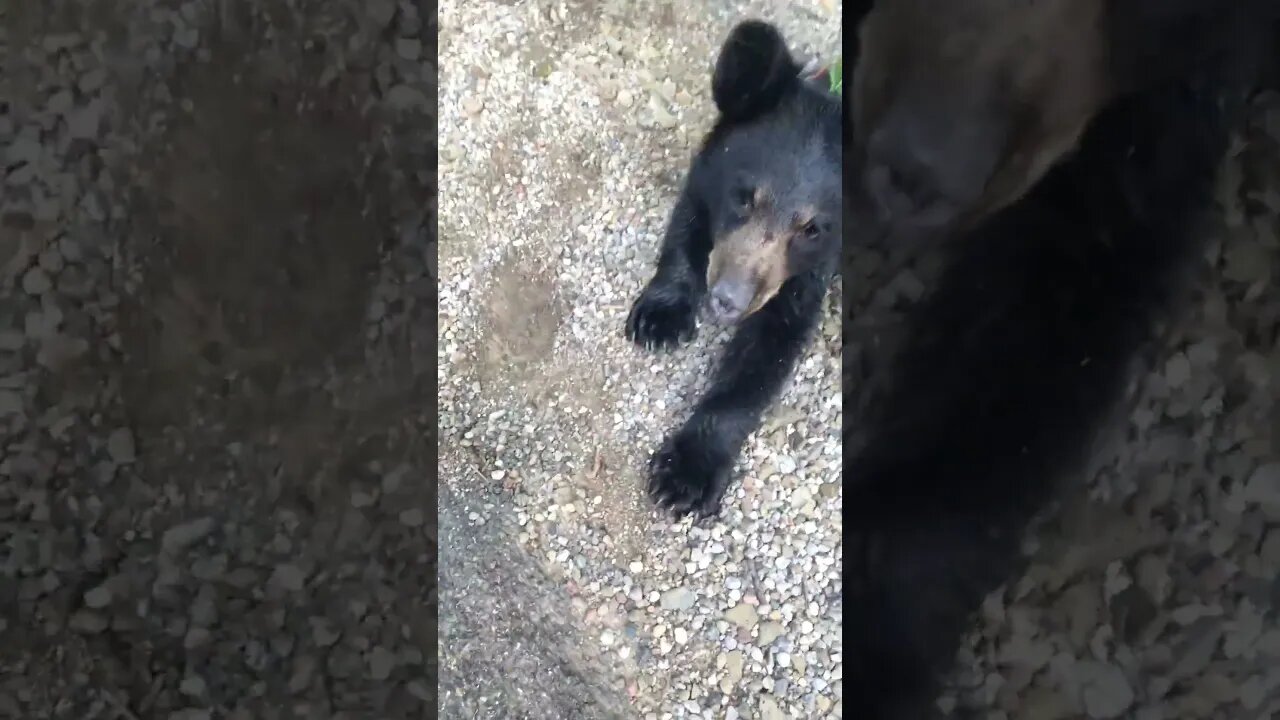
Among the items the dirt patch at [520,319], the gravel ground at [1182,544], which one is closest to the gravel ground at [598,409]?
the dirt patch at [520,319]

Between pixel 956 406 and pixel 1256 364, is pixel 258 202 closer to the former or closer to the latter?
pixel 956 406

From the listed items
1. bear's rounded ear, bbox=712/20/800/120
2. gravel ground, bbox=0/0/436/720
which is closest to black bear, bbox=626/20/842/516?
bear's rounded ear, bbox=712/20/800/120

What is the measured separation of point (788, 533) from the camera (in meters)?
0.69

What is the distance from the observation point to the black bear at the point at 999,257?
65cm

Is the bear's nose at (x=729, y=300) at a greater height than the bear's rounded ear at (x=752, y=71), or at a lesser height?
lesser

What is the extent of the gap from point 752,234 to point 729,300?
0.05m

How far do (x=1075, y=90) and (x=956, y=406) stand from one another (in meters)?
0.25

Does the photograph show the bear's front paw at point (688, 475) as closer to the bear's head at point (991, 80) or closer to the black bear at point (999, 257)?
the black bear at point (999, 257)

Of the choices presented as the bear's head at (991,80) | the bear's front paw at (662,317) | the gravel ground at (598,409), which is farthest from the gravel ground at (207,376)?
the bear's head at (991,80)

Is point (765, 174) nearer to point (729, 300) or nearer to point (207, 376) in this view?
point (729, 300)

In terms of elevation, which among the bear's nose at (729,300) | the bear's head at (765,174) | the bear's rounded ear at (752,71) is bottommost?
the bear's nose at (729,300)

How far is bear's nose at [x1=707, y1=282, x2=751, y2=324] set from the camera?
687 mm

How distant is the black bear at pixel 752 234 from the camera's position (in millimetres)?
680

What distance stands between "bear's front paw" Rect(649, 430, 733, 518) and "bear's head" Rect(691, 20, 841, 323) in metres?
0.11
